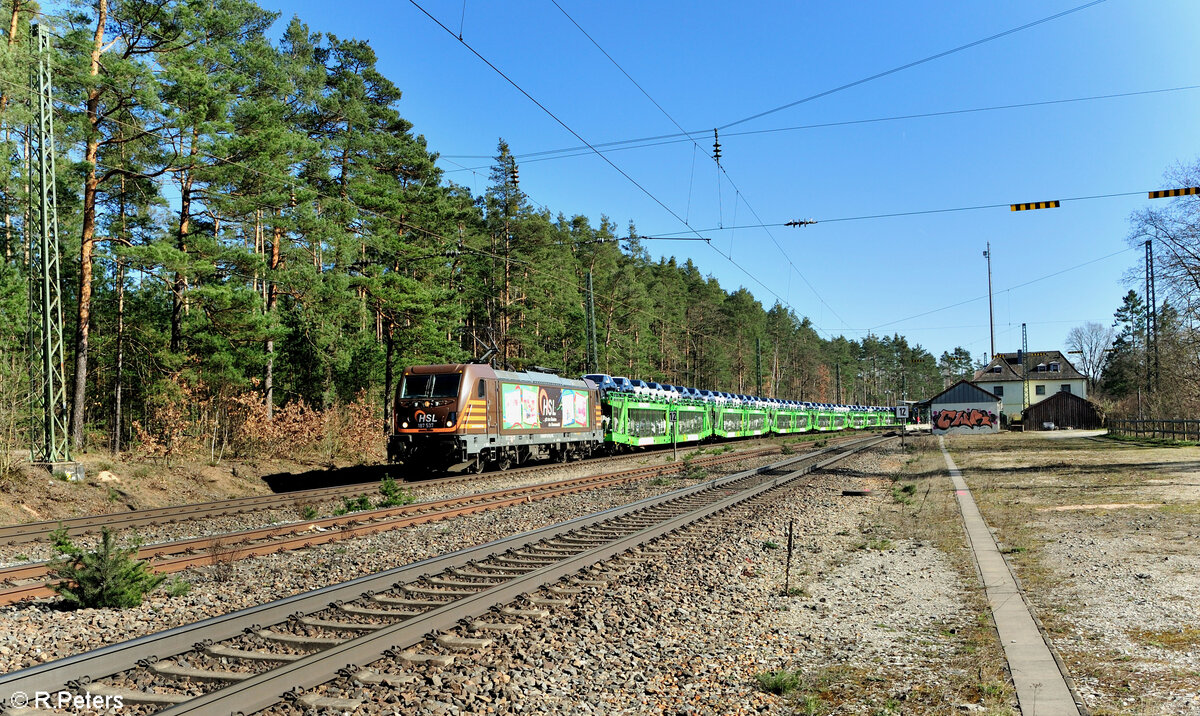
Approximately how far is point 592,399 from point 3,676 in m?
26.5

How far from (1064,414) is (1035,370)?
29598 mm

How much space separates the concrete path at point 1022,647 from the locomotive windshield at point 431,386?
1422cm

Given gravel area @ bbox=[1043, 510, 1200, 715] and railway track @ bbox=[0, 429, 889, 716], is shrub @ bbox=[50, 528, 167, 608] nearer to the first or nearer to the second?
railway track @ bbox=[0, 429, 889, 716]

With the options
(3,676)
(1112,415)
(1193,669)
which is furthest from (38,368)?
(1112,415)

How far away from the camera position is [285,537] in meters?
11.5

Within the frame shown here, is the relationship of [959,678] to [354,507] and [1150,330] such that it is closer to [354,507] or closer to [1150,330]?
[354,507]

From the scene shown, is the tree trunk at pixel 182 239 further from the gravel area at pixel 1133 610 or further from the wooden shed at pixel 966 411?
the wooden shed at pixel 966 411

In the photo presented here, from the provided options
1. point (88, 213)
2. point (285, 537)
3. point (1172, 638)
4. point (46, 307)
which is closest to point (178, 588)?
point (285, 537)

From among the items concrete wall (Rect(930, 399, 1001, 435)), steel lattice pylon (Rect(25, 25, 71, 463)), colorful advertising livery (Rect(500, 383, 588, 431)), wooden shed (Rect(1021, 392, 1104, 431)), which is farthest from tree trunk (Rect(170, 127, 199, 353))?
wooden shed (Rect(1021, 392, 1104, 431))

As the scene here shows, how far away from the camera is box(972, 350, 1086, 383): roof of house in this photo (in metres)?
97.2

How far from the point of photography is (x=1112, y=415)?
64.1 metres

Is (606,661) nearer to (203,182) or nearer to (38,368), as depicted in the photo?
(38,368)

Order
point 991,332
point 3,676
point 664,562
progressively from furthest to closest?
point 991,332 → point 664,562 → point 3,676

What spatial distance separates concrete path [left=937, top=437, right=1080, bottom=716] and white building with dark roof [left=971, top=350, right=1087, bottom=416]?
315ft
